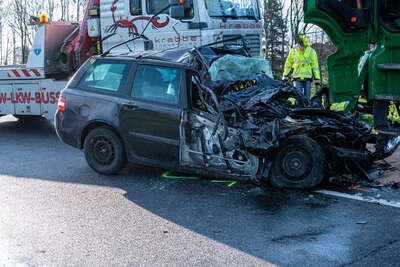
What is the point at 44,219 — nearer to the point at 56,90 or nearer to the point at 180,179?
the point at 180,179

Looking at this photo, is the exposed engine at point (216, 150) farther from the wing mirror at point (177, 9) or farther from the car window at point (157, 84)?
the wing mirror at point (177, 9)

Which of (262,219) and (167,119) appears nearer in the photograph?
(262,219)

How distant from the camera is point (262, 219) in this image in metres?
5.08

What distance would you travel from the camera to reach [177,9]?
28.6ft

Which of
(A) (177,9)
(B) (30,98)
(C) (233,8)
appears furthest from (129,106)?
(B) (30,98)

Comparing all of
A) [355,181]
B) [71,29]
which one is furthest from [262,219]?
[71,29]

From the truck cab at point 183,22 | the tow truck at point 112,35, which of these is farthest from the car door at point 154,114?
the truck cab at point 183,22

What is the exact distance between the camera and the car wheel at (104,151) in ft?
22.3

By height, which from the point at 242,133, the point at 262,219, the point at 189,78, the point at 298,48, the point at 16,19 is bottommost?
the point at 262,219

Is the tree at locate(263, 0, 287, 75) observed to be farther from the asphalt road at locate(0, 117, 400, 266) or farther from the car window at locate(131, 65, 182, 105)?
the asphalt road at locate(0, 117, 400, 266)

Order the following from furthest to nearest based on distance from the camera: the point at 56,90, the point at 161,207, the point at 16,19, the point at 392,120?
the point at 16,19, the point at 56,90, the point at 392,120, the point at 161,207

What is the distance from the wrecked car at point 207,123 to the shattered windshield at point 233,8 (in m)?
2.62

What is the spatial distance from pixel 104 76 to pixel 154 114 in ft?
3.54

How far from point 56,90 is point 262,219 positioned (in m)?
7.00
